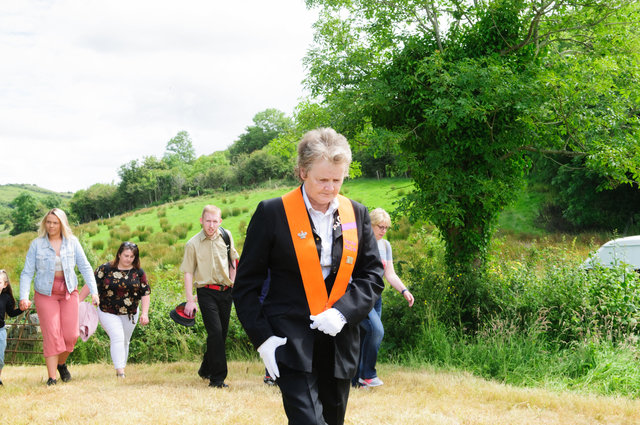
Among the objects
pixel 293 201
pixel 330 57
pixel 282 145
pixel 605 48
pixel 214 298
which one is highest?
pixel 330 57

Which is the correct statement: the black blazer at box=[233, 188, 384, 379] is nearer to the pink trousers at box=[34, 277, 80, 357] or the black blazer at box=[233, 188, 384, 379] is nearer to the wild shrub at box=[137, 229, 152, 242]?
the pink trousers at box=[34, 277, 80, 357]

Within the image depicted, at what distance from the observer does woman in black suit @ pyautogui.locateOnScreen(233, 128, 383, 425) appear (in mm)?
2338

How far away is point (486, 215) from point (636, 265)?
261 cm

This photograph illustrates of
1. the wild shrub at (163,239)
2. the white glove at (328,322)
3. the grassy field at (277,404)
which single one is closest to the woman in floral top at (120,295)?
the grassy field at (277,404)

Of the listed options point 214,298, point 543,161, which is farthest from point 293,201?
point 543,161

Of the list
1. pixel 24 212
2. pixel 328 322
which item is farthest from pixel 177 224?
pixel 24 212

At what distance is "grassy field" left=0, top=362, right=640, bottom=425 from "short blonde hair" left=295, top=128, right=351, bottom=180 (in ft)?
9.16

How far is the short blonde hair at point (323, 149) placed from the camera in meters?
2.37

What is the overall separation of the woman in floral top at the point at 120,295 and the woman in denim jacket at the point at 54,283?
0.31m

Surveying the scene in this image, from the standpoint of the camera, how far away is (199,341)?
28.6 feet

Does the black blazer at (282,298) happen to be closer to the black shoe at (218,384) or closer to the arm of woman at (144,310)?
the black shoe at (218,384)

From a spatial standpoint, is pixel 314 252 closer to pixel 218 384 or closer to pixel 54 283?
pixel 218 384

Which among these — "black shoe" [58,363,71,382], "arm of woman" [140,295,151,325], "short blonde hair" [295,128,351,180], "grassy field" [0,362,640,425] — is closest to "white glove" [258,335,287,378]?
"short blonde hair" [295,128,351,180]

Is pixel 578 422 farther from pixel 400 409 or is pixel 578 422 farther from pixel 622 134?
pixel 622 134
